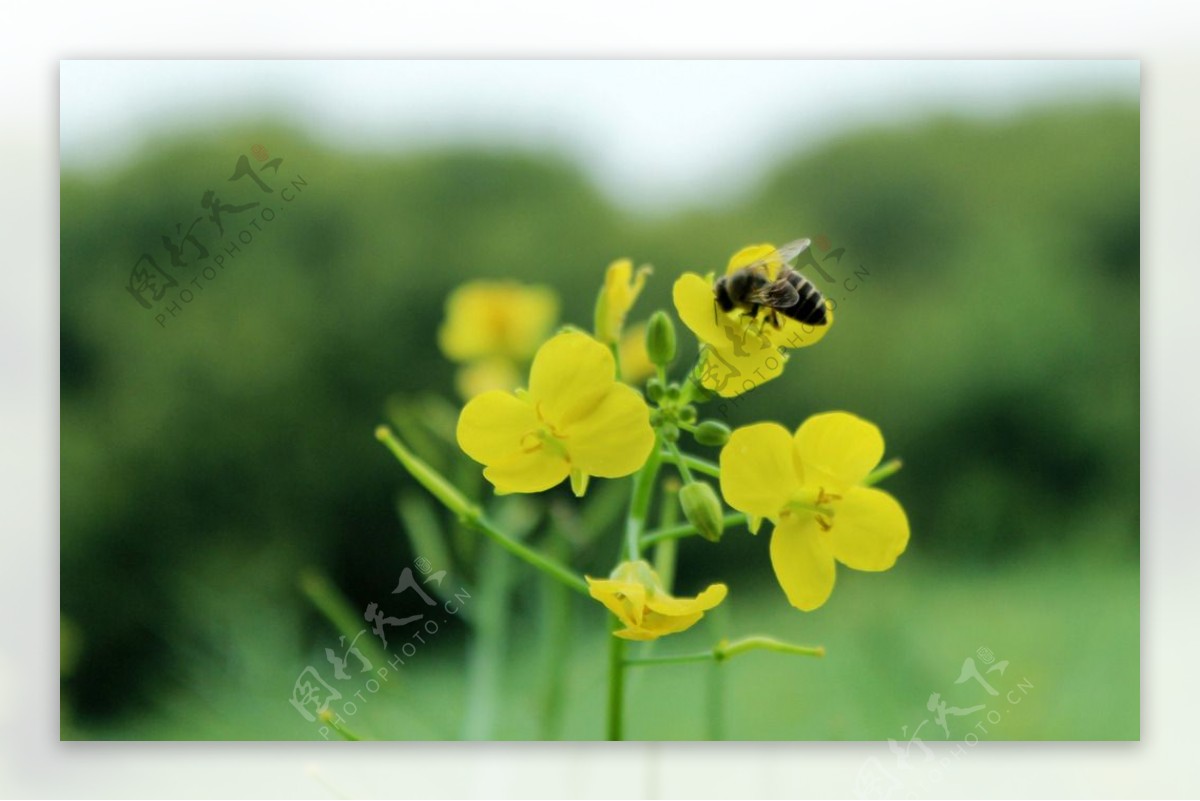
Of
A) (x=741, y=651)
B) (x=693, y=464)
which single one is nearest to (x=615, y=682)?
(x=741, y=651)

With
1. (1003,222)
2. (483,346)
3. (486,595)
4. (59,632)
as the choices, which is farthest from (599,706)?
(1003,222)

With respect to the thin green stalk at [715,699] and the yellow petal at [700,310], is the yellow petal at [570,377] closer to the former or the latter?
the yellow petal at [700,310]

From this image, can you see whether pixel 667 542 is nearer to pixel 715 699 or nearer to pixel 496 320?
pixel 715 699

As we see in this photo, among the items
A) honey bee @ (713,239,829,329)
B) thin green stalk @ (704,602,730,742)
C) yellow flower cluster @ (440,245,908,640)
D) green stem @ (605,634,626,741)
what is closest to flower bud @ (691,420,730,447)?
yellow flower cluster @ (440,245,908,640)

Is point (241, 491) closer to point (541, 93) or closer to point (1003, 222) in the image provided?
point (541, 93)

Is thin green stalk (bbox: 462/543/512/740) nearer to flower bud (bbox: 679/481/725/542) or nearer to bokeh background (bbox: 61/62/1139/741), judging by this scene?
bokeh background (bbox: 61/62/1139/741)
